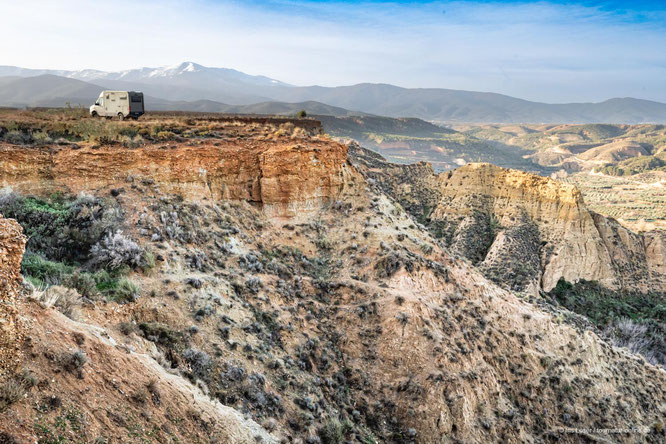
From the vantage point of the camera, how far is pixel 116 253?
11289mm

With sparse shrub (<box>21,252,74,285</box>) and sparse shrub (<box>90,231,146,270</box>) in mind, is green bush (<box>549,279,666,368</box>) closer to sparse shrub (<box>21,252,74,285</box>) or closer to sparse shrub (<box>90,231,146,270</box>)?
sparse shrub (<box>90,231,146,270</box>)

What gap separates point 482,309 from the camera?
18375 millimetres

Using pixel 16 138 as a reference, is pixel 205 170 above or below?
below

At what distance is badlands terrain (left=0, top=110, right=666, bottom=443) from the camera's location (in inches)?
258

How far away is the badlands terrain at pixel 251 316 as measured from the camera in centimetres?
656

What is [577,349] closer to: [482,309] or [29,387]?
[482,309]

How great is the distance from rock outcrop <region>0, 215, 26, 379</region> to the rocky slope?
33.1m

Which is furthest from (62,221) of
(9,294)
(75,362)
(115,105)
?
(115,105)

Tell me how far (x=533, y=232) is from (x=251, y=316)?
119 ft

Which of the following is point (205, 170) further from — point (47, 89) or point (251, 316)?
point (47, 89)

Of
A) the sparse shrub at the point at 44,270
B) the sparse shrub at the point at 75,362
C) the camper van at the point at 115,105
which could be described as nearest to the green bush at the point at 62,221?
the sparse shrub at the point at 44,270

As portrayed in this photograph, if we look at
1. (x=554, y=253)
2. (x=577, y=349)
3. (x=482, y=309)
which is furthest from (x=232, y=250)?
(x=554, y=253)

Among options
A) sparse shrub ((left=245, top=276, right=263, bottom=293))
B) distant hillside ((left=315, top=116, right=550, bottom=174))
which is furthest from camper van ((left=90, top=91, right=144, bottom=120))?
distant hillside ((left=315, top=116, right=550, bottom=174))

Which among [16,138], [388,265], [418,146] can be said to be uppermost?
[418,146]
